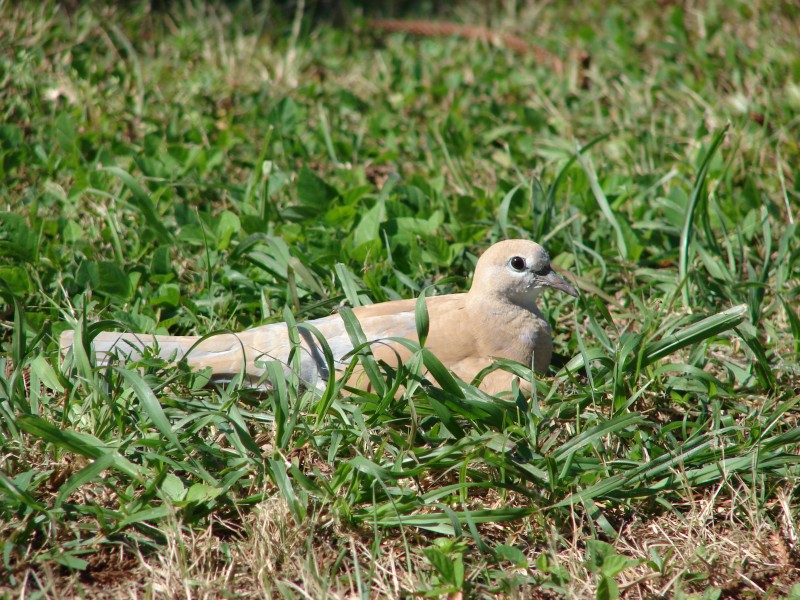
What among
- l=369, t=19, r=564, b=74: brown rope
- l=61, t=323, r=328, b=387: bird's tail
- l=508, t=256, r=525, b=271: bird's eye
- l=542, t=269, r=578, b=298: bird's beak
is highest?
l=369, t=19, r=564, b=74: brown rope

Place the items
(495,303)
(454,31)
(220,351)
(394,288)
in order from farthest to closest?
(454,31)
(394,288)
(495,303)
(220,351)

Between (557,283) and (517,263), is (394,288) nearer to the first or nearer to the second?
(517,263)

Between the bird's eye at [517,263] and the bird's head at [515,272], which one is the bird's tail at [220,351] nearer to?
the bird's head at [515,272]

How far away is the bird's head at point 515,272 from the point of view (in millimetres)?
3113

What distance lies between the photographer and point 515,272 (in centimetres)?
312

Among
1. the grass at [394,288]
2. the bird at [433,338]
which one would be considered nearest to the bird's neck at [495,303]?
the bird at [433,338]

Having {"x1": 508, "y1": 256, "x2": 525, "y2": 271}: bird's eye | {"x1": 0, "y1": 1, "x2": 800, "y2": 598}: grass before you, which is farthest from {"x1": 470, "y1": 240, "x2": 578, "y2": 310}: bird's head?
{"x1": 0, "y1": 1, "x2": 800, "y2": 598}: grass

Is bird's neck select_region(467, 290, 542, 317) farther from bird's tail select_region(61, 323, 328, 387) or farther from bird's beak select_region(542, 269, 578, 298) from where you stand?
bird's tail select_region(61, 323, 328, 387)

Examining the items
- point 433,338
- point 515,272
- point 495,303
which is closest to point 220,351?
point 433,338

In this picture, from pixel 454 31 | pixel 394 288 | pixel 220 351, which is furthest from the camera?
pixel 454 31

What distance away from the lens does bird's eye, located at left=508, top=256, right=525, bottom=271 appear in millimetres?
3114

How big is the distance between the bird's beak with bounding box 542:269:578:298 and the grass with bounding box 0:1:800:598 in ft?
0.56

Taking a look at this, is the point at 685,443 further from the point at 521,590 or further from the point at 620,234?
the point at 620,234

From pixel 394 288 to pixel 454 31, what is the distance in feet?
10.3
